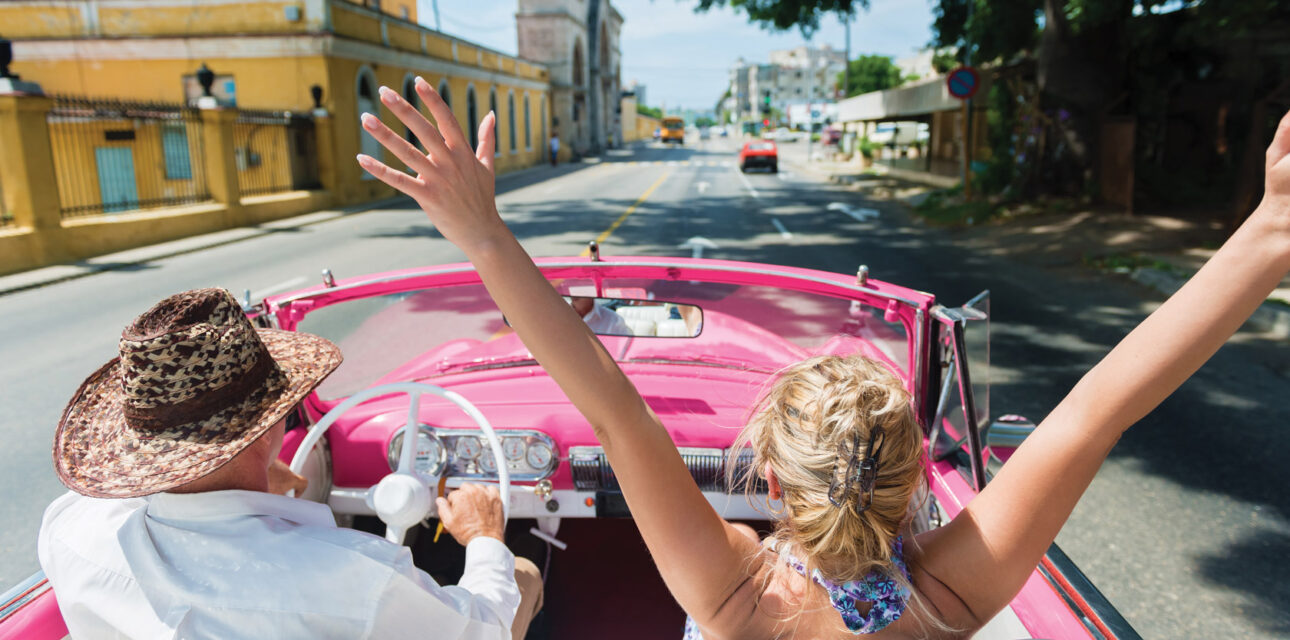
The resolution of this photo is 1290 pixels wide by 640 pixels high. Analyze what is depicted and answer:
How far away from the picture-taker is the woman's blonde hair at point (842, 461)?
1247mm

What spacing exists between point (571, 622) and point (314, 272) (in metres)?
9.84

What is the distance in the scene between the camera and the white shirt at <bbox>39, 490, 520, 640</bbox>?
135 centimetres

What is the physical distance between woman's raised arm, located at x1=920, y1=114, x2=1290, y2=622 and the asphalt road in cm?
241

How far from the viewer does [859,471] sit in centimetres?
123

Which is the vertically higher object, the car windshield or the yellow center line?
the car windshield

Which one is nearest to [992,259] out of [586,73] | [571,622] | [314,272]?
[314,272]

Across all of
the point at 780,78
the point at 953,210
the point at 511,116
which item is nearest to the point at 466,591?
the point at 953,210

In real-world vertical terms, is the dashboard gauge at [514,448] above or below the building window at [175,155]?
below

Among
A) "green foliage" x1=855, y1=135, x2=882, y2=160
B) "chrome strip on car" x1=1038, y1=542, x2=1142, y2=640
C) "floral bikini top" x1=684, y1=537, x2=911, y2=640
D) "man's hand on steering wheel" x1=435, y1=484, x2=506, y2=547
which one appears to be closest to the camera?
"floral bikini top" x1=684, y1=537, x2=911, y2=640

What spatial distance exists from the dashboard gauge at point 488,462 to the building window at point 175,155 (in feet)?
73.6

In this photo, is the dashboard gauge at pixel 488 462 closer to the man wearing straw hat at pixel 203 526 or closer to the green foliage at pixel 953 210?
the man wearing straw hat at pixel 203 526

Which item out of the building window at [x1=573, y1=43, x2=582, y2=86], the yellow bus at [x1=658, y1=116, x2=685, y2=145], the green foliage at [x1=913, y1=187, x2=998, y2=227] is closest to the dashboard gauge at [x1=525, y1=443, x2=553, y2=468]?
the green foliage at [x1=913, y1=187, x2=998, y2=227]

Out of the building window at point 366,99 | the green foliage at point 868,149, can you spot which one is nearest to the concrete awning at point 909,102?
the green foliage at point 868,149

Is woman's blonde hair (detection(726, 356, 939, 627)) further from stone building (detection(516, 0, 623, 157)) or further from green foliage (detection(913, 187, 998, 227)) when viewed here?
stone building (detection(516, 0, 623, 157))
